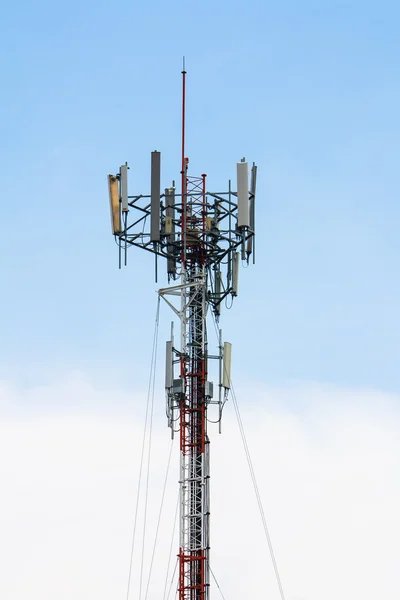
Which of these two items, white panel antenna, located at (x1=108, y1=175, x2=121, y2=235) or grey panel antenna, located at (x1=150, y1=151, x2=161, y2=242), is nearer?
grey panel antenna, located at (x1=150, y1=151, x2=161, y2=242)

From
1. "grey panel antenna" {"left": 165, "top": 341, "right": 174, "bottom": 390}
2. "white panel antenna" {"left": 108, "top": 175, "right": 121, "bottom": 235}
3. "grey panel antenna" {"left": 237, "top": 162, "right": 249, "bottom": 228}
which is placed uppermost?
"white panel antenna" {"left": 108, "top": 175, "right": 121, "bottom": 235}

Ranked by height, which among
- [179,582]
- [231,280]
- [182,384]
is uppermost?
[231,280]

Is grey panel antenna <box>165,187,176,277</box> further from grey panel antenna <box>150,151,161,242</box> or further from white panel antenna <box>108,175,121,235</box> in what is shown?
white panel antenna <box>108,175,121,235</box>

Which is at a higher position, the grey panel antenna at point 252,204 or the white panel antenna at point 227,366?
the grey panel antenna at point 252,204

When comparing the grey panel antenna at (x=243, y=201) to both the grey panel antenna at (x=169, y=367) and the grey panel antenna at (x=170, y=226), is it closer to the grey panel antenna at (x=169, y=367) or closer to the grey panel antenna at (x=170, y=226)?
the grey panel antenna at (x=170, y=226)

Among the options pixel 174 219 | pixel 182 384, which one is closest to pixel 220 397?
pixel 182 384

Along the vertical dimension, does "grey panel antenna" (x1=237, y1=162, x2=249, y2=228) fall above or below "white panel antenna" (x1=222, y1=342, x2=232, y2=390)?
above

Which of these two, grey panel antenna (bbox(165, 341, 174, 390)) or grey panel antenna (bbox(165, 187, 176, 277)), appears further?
grey panel antenna (bbox(165, 187, 176, 277))

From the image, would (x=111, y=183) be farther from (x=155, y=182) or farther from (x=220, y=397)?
(x=220, y=397)

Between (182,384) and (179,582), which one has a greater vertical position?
(182,384)

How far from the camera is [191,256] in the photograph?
12469cm

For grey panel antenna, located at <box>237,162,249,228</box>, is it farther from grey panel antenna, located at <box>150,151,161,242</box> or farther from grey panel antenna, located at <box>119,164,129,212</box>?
grey panel antenna, located at <box>119,164,129,212</box>

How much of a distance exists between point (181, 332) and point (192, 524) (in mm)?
12306

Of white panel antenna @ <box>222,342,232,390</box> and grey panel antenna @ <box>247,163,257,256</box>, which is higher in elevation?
grey panel antenna @ <box>247,163,257,256</box>
